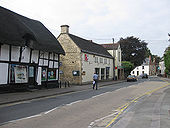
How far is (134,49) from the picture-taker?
168 ft

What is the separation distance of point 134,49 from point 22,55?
40.3 meters

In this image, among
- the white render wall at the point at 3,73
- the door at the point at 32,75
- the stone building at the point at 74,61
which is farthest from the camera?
the stone building at the point at 74,61

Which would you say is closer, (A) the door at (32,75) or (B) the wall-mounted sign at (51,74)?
(A) the door at (32,75)

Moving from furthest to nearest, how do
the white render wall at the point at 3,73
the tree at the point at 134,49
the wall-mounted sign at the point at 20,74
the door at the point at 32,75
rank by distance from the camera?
the tree at the point at 134,49 → the door at the point at 32,75 → the wall-mounted sign at the point at 20,74 → the white render wall at the point at 3,73

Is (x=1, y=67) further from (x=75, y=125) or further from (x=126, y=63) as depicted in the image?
(x=126, y=63)

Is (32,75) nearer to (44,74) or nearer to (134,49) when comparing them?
(44,74)

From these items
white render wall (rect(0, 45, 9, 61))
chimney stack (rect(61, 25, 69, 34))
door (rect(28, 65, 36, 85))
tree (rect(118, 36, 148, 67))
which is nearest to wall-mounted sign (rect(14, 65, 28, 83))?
door (rect(28, 65, 36, 85))

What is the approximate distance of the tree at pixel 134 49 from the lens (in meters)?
51.2

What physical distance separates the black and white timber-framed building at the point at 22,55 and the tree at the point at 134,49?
115 ft

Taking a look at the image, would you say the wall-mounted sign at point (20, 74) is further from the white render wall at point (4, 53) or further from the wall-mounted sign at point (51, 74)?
the wall-mounted sign at point (51, 74)

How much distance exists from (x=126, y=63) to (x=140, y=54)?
20.7ft

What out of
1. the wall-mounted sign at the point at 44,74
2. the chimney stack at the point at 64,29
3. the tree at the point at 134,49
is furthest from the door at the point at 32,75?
the tree at the point at 134,49

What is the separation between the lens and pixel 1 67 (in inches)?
553

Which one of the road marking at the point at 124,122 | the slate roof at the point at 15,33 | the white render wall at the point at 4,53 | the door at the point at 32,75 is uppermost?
the slate roof at the point at 15,33
